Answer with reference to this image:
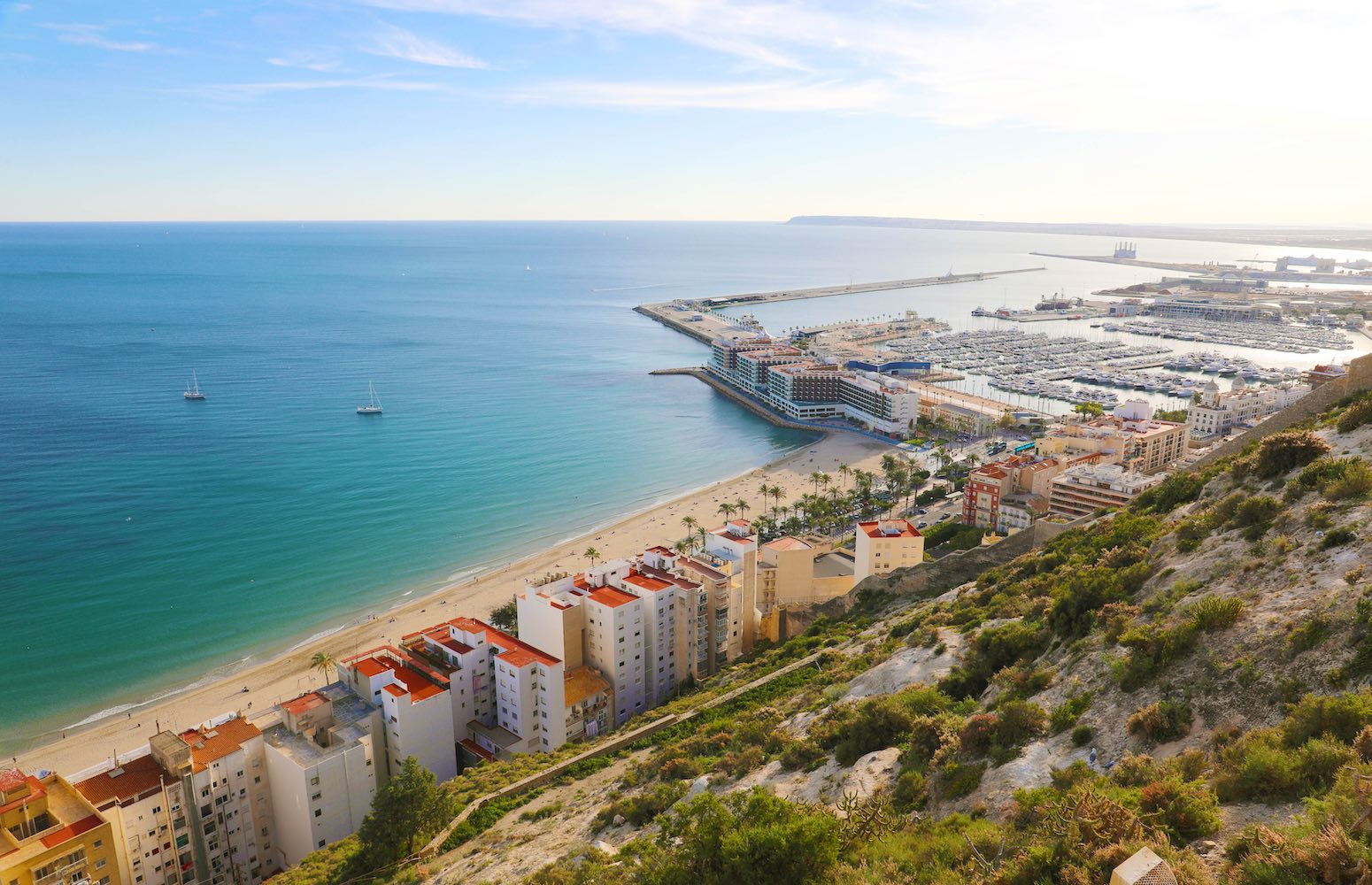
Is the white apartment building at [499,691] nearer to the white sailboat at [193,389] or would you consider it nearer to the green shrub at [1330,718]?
the green shrub at [1330,718]

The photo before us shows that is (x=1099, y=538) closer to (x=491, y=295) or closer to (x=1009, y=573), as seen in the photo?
(x=1009, y=573)

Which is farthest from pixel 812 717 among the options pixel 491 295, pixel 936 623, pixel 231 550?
pixel 491 295

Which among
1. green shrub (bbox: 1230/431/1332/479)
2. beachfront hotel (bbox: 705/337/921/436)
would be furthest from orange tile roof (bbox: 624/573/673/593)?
beachfront hotel (bbox: 705/337/921/436)

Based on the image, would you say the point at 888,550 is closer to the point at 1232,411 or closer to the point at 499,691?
the point at 499,691

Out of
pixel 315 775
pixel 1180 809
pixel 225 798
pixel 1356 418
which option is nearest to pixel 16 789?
pixel 225 798

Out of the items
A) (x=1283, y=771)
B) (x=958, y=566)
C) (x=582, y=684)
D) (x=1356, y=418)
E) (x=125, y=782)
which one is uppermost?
(x=1356, y=418)

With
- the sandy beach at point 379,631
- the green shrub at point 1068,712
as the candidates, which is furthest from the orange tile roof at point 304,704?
the green shrub at point 1068,712
